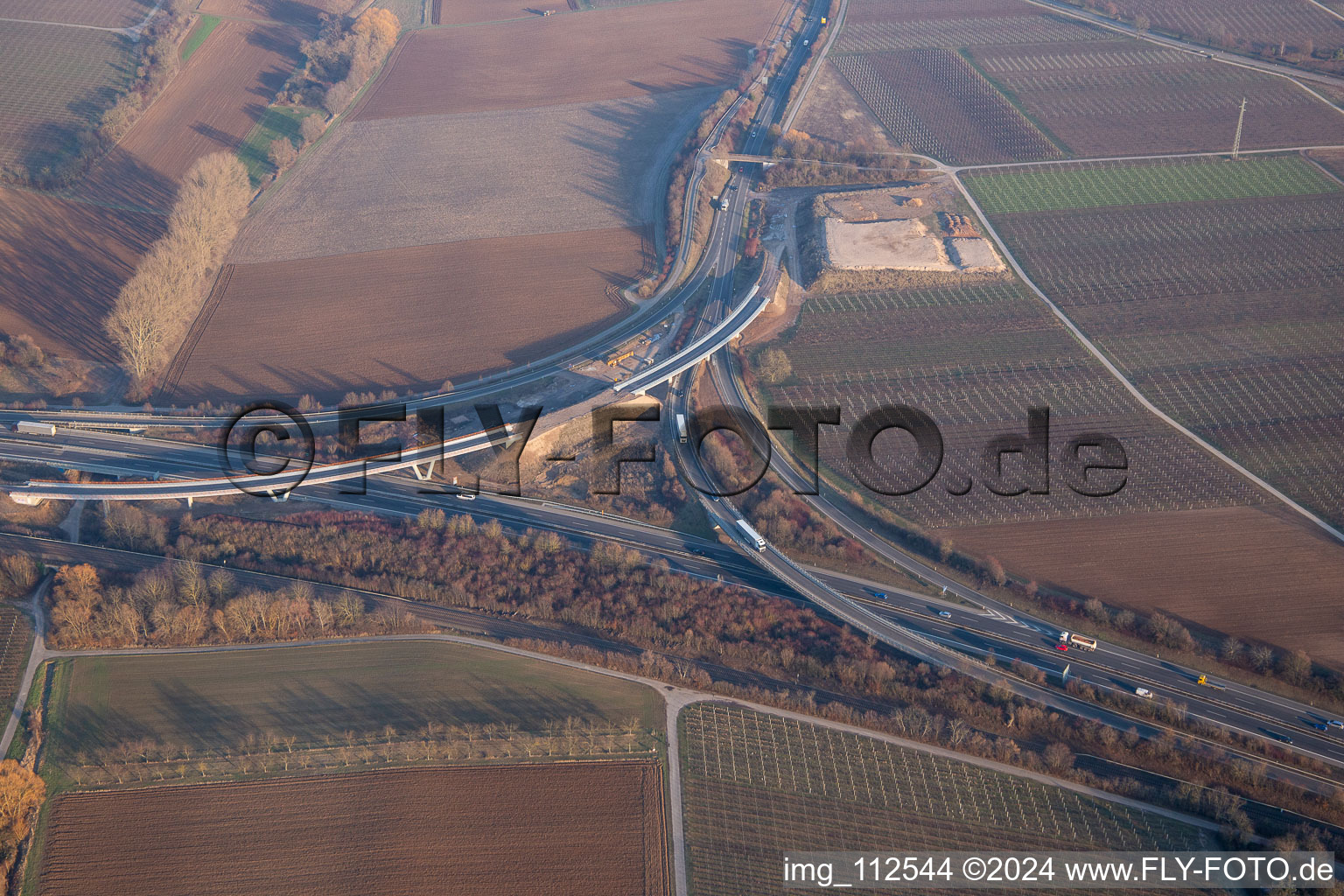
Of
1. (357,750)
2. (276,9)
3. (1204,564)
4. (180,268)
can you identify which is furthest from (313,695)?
(276,9)

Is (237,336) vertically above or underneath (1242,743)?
above

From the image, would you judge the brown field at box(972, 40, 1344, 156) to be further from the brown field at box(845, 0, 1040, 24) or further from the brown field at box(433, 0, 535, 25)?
the brown field at box(433, 0, 535, 25)

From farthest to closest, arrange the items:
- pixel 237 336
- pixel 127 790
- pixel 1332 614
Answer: pixel 237 336 → pixel 1332 614 → pixel 127 790

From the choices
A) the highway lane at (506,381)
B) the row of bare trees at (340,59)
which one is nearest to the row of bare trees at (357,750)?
the highway lane at (506,381)

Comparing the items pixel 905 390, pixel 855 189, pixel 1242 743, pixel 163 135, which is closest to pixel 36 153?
pixel 163 135

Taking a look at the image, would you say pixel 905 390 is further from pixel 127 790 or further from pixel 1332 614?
pixel 127 790

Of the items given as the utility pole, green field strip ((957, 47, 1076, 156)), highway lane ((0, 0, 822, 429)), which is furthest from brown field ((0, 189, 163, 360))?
the utility pole

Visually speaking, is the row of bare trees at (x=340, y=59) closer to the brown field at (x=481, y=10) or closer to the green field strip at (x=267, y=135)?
the green field strip at (x=267, y=135)
